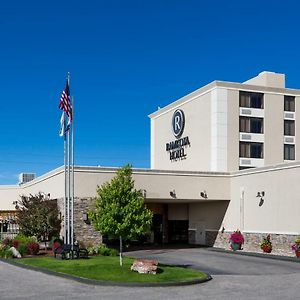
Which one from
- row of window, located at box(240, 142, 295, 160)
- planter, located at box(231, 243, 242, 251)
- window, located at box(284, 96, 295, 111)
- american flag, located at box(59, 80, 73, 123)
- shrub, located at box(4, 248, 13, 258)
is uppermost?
window, located at box(284, 96, 295, 111)

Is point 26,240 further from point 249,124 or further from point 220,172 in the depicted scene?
point 249,124

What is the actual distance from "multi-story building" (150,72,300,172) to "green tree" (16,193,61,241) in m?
15.1

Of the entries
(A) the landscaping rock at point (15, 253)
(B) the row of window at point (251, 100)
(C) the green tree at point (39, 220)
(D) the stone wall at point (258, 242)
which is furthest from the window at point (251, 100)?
(A) the landscaping rock at point (15, 253)

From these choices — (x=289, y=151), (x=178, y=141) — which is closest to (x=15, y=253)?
(x=178, y=141)

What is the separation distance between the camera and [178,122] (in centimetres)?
5025

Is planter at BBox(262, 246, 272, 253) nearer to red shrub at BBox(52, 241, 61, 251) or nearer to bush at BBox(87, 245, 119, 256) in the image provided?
bush at BBox(87, 245, 119, 256)

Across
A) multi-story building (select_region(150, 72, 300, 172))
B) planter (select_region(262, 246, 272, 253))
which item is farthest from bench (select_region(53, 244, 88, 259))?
multi-story building (select_region(150, 72, 300, 172))

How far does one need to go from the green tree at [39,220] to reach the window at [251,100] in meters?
19.3

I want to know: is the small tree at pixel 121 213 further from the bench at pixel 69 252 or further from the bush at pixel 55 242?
the bush at pixel 55 242

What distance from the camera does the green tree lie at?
3466 centimetres

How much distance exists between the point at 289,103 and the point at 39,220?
985 inches

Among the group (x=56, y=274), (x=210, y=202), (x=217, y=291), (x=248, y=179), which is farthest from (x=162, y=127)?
(x=217, y=291)

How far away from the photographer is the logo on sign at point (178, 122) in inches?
1955

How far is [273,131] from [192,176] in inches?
493
